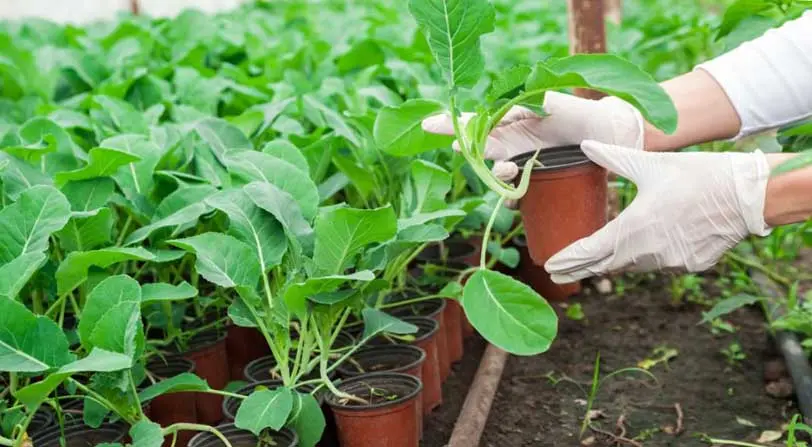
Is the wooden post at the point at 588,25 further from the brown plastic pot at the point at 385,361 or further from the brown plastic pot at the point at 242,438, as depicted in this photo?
the brown plastic pot at the point at 242,438

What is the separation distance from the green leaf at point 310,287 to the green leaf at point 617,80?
0.48 m

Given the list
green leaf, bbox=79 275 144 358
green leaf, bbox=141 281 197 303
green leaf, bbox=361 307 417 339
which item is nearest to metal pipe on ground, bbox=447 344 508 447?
green leaf, bbox=361 307 417 339

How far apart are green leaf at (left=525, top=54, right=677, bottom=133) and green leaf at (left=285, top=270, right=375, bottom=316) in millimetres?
482

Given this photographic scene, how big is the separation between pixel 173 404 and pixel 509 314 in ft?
3.20

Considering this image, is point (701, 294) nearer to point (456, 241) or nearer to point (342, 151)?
point (456, 241)

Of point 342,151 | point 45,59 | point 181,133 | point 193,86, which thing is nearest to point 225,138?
point 181,133

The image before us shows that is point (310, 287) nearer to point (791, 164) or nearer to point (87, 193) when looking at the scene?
point (87, 193)

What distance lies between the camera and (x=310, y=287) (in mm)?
1890

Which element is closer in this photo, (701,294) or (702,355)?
(702,355)

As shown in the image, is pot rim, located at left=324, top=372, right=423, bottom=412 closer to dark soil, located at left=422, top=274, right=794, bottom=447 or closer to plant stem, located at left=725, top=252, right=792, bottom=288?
dark soil, located at left=422, top=274, right=794, bottom=447

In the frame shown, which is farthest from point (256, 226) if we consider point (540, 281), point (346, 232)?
point (540, 281)

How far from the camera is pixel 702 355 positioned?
9.99 feet

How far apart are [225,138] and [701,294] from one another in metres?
1.86

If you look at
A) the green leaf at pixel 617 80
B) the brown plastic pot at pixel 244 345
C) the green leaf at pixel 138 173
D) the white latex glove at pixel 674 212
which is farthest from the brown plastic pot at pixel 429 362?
the green leaf at pixel 617 80
